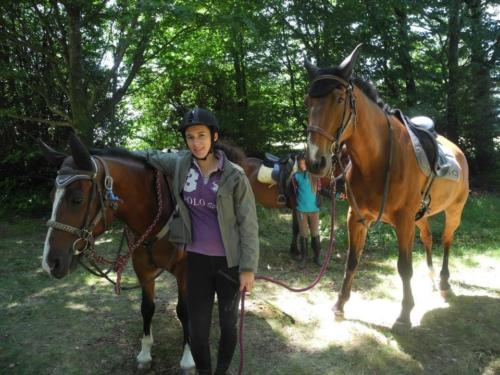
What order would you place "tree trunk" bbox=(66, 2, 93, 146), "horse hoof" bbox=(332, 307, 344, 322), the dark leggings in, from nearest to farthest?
the dark leggings
"horse hoof" bbox=(332, 307, 344, 322)
"tree trunk" bbox=(66, 2, 93, 146)

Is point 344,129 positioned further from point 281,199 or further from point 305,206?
point 281,199

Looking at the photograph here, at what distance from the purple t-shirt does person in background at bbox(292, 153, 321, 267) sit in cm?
365

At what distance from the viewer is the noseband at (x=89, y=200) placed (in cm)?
221

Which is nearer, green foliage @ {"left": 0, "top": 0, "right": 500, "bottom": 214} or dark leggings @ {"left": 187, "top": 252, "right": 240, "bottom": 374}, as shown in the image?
dark leggings @ {"left": 187, "top": 252, "right": 240, "bottom": 374}

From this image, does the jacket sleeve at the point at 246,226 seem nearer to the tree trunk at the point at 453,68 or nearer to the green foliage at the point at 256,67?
the green foliage at the point at 256,67

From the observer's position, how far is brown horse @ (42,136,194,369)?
2223 millimetres

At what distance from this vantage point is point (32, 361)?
3.20 m

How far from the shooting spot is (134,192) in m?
2.66

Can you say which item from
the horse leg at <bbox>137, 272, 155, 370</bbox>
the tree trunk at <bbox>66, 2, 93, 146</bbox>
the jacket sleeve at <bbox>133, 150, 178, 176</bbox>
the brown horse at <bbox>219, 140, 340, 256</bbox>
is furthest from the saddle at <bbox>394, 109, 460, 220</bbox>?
the tree trunk at <bbox>66, 2, 93, 146</bbox>

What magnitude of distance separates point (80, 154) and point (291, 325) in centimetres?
264

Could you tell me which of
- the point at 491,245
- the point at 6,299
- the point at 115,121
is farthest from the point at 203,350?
the point at 115,121

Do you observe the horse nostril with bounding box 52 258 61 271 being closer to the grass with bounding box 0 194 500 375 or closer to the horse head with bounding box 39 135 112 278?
the horse head with bounding box 39 135 112 278

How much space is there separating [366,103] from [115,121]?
7.29m

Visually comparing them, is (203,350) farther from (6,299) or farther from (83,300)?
(6,299)
